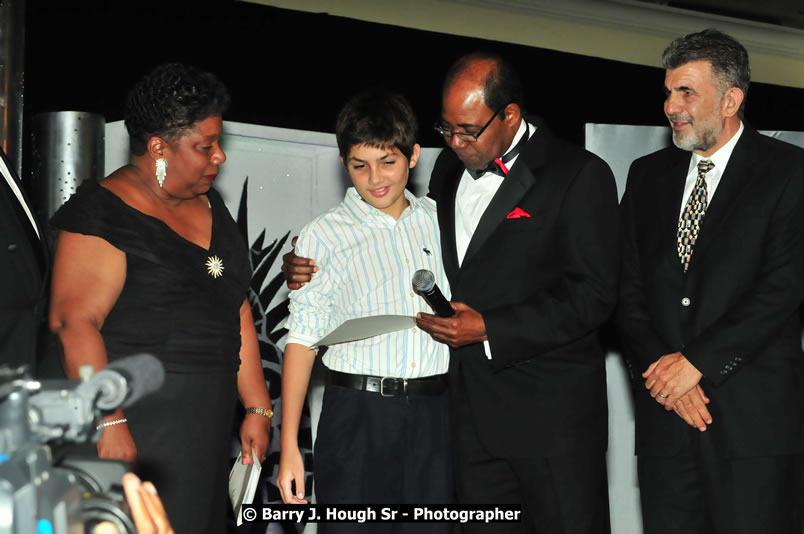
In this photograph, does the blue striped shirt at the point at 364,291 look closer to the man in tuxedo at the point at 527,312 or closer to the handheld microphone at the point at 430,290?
the man in tuxedo at the point at 527,312

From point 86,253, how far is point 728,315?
6.00ft

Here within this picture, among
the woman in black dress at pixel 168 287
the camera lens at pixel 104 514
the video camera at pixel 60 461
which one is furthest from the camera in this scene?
the woman in black dress at pixel 168 287

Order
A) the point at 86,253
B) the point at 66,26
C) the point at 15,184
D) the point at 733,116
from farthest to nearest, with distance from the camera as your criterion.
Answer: the point at 66,26, the point at 733,116, the point at 86,253, the point at 15,184

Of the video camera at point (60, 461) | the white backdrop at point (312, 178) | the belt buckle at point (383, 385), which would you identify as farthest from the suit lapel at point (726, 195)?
the video camera at point (60, 461)

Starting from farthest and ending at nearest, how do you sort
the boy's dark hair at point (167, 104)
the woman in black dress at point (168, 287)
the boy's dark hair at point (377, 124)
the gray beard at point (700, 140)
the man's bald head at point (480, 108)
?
the gray beard at point (700, 140), the man's bald head at point (480, 108), the boy's dark hair at point (377, 124), the boy's dark hair at point (167, 104), the woman in black dress at point (168, 287)

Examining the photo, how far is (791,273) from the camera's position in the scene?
2635 mm

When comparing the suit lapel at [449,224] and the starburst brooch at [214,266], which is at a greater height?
the suit lapel at [449,224]

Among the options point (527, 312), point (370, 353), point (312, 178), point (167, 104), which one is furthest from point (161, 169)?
point (312, 178)

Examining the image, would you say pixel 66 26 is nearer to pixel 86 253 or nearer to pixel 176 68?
pixel 176 68

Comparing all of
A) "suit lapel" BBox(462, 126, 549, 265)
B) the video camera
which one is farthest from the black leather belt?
the video camera

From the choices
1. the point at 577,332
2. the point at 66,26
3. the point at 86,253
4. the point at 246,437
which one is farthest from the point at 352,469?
the point at 66,26

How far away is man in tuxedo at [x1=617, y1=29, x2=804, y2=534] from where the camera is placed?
264 centimetres

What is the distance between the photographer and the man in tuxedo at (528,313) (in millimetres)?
2600

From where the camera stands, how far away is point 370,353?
8.34 ft
